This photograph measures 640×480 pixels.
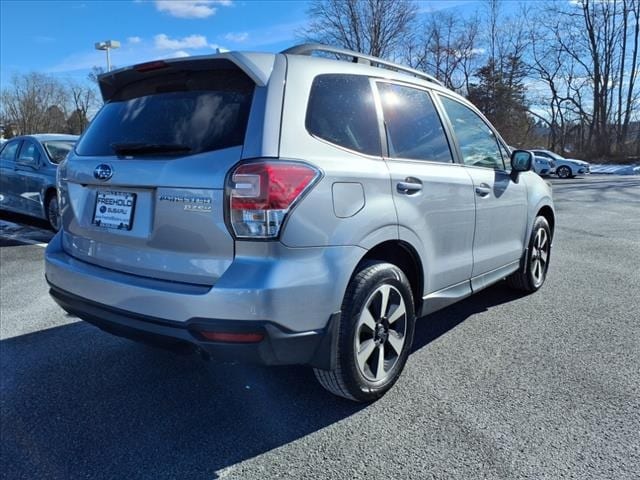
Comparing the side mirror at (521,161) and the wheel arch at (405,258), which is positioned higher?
the side mirror at (521,161)

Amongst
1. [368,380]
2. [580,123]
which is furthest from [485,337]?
[580,123]

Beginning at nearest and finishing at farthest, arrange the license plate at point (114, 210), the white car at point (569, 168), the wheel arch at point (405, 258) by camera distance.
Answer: the license plate at point (114, 210) < the wheel arch at point (405, 258) < the white car at point (569, 168)

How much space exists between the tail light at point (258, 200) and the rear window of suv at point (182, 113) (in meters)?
0.18

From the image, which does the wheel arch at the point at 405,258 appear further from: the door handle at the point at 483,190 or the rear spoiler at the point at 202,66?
the rear spoiler at the point at 202,66

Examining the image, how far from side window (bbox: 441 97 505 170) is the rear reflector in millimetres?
2183

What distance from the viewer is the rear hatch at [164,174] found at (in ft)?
7.54

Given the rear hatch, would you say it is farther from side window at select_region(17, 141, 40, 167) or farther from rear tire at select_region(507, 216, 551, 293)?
side window at select_region(17, 141, 40, 167)

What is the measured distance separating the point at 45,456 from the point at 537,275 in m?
4.33

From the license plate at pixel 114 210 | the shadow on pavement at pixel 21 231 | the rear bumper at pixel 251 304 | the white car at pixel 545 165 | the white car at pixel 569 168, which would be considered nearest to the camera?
the rear bumper at pixel 251 304

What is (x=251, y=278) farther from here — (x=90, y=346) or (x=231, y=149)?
(x=90, y=346)

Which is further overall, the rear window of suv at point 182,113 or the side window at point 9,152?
the side window at point 9,152

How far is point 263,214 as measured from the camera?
222 cm

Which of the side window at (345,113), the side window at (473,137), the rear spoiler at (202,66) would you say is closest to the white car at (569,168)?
the side window at (473,137)

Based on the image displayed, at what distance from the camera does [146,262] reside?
8.11ft
